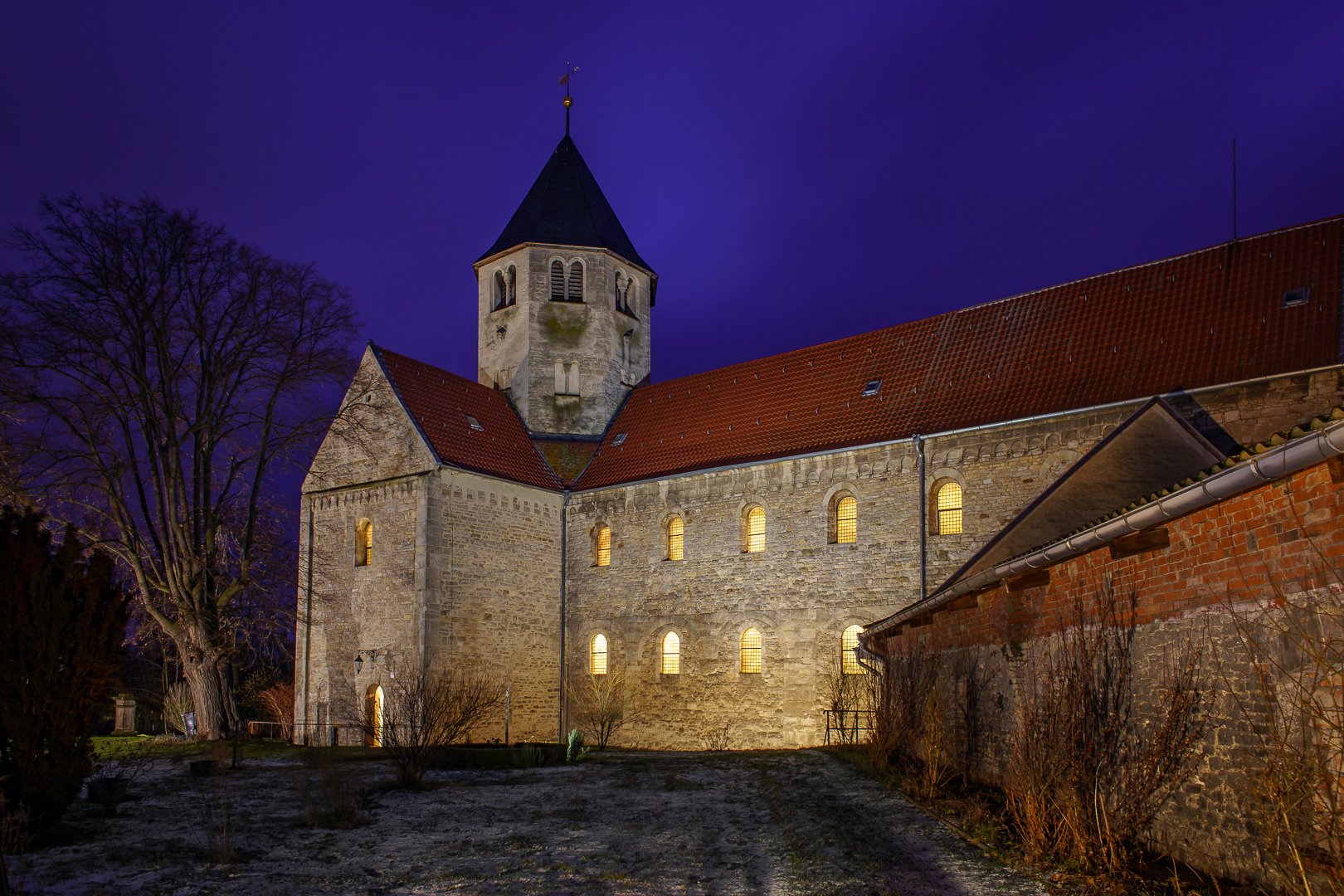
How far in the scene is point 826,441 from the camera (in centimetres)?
2148

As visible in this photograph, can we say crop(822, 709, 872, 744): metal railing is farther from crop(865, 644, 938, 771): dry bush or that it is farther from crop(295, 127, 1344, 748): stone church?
crop(865, 644, 938, 771): dry bush

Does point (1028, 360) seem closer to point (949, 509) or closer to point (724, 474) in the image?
point (949, 509)

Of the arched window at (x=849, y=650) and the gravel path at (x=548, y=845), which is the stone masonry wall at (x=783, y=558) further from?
the gravel path at (x=548, y=845)

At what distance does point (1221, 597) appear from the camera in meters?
6.01

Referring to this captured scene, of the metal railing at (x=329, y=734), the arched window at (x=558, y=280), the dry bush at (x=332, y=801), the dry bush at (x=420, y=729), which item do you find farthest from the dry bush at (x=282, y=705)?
the dry bush at (x=332, y=801)

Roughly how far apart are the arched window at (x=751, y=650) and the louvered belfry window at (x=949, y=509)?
511 cm

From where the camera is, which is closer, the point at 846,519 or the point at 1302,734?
the point at 1302,734

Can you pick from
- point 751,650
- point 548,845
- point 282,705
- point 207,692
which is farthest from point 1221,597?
point 282,705

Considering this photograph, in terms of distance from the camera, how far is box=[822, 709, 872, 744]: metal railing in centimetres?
1723

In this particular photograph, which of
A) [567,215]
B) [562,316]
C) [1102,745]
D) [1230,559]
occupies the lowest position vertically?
[1102,745]

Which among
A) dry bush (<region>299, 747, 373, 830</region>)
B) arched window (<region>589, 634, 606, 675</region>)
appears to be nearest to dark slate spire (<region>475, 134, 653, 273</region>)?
arched window (<region>589, 634, 606, 675</region>)

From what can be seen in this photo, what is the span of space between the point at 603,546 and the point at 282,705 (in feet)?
39.0

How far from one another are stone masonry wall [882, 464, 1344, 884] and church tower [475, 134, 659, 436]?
71.4ft

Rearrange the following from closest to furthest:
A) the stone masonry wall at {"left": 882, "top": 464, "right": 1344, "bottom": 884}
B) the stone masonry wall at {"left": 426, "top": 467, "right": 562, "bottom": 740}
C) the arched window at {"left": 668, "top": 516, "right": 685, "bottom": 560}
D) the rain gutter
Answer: the rain gutter, the stone masonry wall at {"left": 882, "top": 464, "right": 1344, "bottom": 884}, the stone masonry wall at {"left": 426, "top": 467, "right": 562, "bottom": 740}, the arched window at {"left": 668, "top": 516, "right": 685, "bottom": 560}
